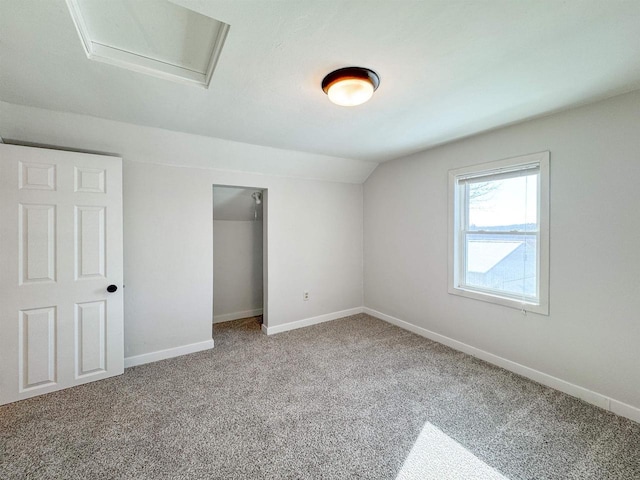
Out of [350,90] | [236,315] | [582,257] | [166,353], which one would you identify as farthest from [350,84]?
[236,315]

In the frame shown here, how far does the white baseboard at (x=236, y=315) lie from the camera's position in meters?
3.91

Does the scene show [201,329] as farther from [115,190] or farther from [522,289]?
[522,289]

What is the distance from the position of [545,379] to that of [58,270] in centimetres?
414

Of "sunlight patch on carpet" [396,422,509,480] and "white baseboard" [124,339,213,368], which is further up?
"white baseboard" [124,339,213,368]

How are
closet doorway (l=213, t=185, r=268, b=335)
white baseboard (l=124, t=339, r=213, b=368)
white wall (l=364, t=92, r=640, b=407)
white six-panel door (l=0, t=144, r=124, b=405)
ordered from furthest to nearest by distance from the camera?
1. closet doorway (l=213, t=185, r=268, b=335)
2. white baseboard (l=124, t=339, r=213, b=368)
3. white six-panel door (l=0, t=144, r=124, b=405)
4. white wall (l=364, t=92, r=640, b=407)

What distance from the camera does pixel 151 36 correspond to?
4.51 ft

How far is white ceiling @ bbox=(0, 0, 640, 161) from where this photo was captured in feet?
3.77

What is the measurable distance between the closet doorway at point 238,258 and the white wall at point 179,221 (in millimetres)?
402

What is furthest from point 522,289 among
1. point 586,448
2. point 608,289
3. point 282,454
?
point 282,454

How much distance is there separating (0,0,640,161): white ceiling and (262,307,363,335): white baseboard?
2.39 metres

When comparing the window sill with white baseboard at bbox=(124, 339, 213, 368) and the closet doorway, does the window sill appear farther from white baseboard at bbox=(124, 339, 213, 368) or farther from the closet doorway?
white baseboard at bbox=(124, 339, 213, 368)

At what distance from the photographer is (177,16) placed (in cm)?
126

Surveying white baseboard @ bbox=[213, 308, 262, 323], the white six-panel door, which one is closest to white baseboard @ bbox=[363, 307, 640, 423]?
white baseboard @ bbox=[213, 308, 262, 323]

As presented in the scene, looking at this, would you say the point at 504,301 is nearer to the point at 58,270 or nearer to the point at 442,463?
the point at 442,463
